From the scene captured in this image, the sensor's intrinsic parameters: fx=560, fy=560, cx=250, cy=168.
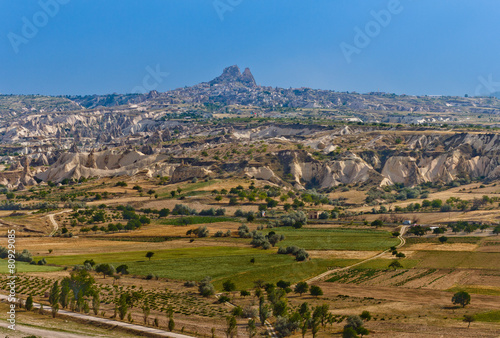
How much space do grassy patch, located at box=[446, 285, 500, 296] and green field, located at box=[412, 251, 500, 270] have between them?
303 inches

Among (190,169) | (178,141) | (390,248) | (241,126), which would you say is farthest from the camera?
(241,126)

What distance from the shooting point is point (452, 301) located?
138 ft

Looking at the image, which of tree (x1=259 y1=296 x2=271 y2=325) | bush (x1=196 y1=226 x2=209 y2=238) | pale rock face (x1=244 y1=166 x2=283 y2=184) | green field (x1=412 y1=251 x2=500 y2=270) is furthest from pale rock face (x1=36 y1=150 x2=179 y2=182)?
tree (x1=259 y1=296 x2=271 y2=325)

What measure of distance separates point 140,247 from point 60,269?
15.7m

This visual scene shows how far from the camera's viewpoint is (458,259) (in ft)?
196

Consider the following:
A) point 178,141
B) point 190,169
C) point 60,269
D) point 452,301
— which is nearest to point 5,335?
point 60,269

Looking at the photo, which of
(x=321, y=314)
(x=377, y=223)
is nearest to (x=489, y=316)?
(x=321, y=314)

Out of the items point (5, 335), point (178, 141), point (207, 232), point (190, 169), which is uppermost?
point (178, 141)

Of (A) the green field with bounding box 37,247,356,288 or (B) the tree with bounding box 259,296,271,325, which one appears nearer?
(B) the tree with bounding box 259,296,271,325

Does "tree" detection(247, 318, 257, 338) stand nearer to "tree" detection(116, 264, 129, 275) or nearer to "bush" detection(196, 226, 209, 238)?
"tree" detection(116, 264, 129, 275)

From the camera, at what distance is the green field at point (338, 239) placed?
68625 mm

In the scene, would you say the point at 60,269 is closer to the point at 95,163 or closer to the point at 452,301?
the point at 452,301

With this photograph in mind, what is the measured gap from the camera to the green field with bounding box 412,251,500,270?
2211 inches

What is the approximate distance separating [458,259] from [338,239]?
1760cm
